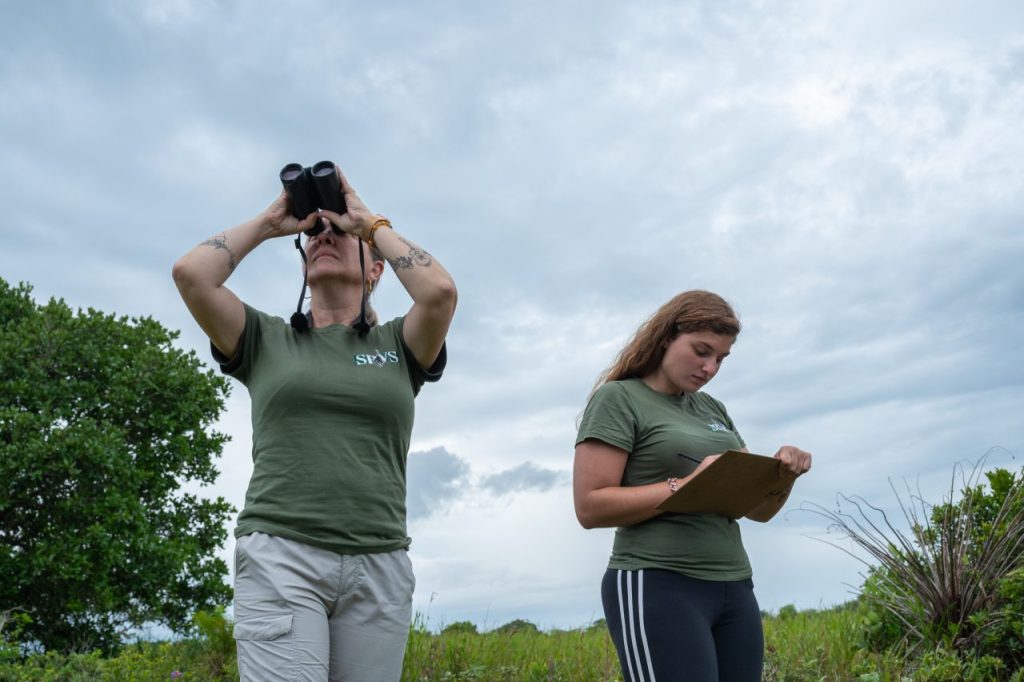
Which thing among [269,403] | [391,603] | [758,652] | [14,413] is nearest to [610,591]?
[758,652]

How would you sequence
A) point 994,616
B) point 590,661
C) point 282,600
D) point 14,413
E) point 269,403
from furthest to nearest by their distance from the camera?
point 14,413
point 590,661
point 994,616
point 269,403
point 282,600

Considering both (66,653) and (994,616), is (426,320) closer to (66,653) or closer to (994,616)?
(994,616)

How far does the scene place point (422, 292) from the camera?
3.06m

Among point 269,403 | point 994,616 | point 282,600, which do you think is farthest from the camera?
point 994,616

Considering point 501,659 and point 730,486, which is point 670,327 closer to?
point 730,486

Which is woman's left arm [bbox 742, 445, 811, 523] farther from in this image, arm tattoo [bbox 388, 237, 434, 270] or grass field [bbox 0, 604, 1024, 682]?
grass field [bbox 0, 604, 1024, 682]

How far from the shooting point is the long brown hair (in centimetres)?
347

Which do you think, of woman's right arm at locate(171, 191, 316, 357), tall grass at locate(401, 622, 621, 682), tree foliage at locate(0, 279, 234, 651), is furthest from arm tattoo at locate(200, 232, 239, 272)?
tree foliage at locate(0, 279, 234, 651)

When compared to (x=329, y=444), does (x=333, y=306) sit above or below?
above

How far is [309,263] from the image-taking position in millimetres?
3307

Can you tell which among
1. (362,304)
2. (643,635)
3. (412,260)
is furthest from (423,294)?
(643,635)

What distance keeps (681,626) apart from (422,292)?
51.3 inches

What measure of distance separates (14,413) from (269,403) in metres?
12.2

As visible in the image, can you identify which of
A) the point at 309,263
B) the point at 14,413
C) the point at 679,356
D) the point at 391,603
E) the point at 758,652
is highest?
the point at 14,413
